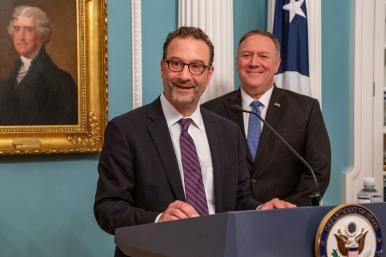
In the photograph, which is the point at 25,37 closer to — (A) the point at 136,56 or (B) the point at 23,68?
(B) the point at 23,68

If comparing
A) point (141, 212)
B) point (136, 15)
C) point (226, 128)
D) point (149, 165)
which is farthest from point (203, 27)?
point (141, 212)

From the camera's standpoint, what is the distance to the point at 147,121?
1.81 metres

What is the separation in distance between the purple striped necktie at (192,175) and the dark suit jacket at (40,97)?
1.13 metres

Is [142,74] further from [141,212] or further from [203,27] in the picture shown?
[141,212]

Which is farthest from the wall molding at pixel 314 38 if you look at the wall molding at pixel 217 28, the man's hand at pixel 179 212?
the man's hand at pixel 179 212

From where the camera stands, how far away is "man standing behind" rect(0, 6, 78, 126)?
2.64 meters

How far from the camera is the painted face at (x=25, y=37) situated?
264 cm

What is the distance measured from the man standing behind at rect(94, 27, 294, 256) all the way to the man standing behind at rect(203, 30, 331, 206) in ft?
2.43

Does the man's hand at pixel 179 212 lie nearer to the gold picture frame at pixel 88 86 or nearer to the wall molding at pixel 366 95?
the gold picture frame at pixel 88 86

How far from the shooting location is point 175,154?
175cm

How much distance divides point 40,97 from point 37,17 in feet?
1.26

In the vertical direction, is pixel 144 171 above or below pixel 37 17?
below

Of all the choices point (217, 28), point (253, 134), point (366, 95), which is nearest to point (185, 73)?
point (253, 134)

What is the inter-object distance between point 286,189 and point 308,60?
36.2 inches
